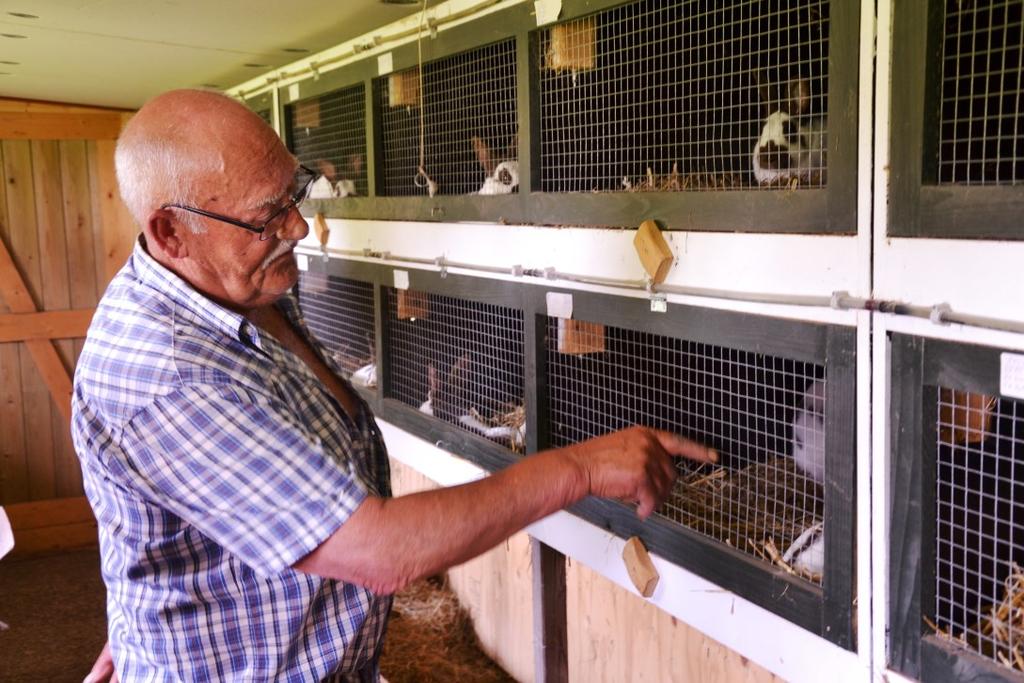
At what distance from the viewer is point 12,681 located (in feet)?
10.1

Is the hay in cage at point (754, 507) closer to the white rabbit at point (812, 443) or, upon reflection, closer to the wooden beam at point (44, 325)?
the white rabbit at point (812, 443)

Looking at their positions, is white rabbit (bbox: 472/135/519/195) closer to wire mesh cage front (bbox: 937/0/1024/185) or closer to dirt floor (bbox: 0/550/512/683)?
wire mesh cage front (bbox: 937/0/1024/185)

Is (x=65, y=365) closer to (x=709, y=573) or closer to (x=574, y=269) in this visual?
(x=574, y=269)

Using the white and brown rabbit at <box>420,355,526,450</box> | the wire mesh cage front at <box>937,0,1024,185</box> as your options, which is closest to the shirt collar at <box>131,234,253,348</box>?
the wire mesh cage front at <box>937,0,1024,185</box>

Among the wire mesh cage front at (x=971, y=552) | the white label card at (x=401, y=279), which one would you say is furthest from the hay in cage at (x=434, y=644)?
the wire mesh cage front at (x=971, y=552)

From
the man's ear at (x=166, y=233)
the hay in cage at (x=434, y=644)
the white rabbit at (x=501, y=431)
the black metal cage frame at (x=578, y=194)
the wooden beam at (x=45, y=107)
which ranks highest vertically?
the wooden beam at (x=45, y=107)

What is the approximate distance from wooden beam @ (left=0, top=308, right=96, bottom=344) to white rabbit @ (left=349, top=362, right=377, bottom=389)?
6.54 feet

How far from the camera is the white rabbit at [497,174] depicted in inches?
77.5

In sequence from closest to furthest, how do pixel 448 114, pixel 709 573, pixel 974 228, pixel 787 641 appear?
pixel 974 228, pixel 787 641, pixel 709 573, pixel 448 114

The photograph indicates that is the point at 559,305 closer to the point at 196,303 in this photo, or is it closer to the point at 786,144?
the point at 786,144

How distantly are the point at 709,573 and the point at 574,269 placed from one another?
61 cm

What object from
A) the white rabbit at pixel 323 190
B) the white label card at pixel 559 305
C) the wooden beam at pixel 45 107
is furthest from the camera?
the wooden beam at pixel 45 107

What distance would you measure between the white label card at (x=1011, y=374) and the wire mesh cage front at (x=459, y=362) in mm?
1097

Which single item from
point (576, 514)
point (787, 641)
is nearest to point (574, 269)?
point (576, 514)
